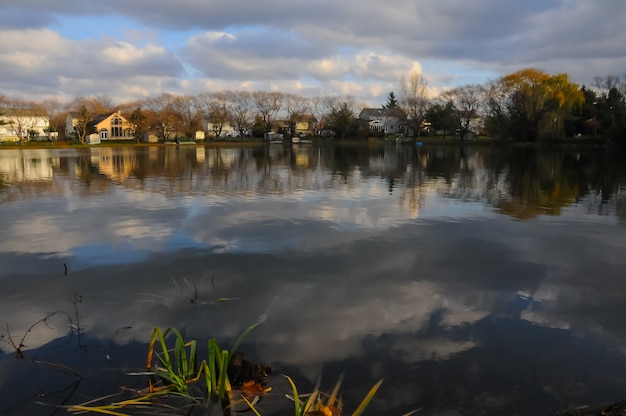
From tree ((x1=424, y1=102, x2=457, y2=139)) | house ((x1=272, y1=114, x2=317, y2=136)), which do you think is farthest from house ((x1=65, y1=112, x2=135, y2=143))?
tree ((x1=424, y1=102, x2=457, y2=139))

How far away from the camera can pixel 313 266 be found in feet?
25.2

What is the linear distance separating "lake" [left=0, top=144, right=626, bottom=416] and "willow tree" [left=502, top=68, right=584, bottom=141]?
55226 millimetres

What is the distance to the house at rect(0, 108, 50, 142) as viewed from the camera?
78.2m

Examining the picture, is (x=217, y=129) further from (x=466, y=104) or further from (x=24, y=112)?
(x=466, y=104)

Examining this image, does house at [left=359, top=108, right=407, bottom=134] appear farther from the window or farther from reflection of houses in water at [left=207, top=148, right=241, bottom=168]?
reflection of houses in water at [left=207, top=148, right=241, bottom=168]

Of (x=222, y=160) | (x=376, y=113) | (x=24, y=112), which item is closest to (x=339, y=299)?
(x=222, y=160)

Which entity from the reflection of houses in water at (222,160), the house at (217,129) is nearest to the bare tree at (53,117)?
the house at (217,129)

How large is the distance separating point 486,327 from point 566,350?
84cm

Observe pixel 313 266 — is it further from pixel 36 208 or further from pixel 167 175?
pixel 167 175

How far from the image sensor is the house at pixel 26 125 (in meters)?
78.2

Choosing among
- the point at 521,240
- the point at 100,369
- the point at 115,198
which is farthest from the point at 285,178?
the point at 100,369

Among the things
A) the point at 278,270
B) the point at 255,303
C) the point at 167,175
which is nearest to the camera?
the point at 255,303

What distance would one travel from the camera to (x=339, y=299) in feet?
20.6

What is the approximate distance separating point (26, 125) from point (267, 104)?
4549cm
